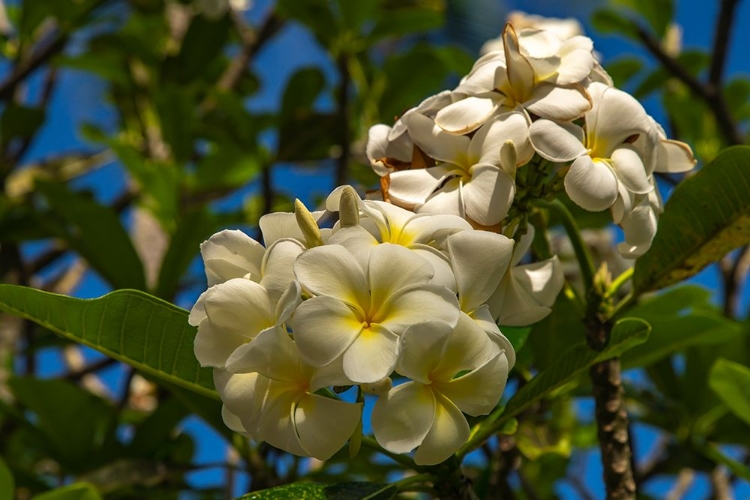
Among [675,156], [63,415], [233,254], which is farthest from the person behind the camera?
[63,415]

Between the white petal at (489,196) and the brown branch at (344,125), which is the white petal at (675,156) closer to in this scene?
the white petal at (489,196)

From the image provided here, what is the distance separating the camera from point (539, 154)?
747 mm

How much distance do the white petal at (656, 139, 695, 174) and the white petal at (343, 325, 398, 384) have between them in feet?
1.37

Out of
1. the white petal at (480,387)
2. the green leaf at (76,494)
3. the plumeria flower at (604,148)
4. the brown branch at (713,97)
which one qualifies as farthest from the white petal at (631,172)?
the brown branch at (713,97)

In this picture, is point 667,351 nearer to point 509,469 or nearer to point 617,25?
point 509,469

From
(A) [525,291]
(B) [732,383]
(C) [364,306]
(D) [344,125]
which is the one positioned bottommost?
(B) [732,383]

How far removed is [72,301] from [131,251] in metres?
0.85

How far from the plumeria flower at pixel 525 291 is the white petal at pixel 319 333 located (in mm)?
195

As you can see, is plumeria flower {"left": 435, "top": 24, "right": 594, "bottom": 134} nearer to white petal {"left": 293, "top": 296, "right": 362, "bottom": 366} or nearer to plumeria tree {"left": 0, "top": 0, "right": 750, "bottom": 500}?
plumeria tree {"left": 0, "top": 0, "right": 750, "bottom": 500}

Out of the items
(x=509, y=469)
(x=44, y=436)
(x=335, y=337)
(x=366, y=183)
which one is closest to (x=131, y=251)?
(x=44, y=436)

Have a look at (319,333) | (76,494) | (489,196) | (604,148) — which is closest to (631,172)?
(604,148)

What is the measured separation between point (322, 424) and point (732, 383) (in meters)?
0.70

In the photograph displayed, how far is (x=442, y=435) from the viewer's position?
2.08 feet

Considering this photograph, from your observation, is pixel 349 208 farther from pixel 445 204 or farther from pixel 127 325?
pixel 127 325
